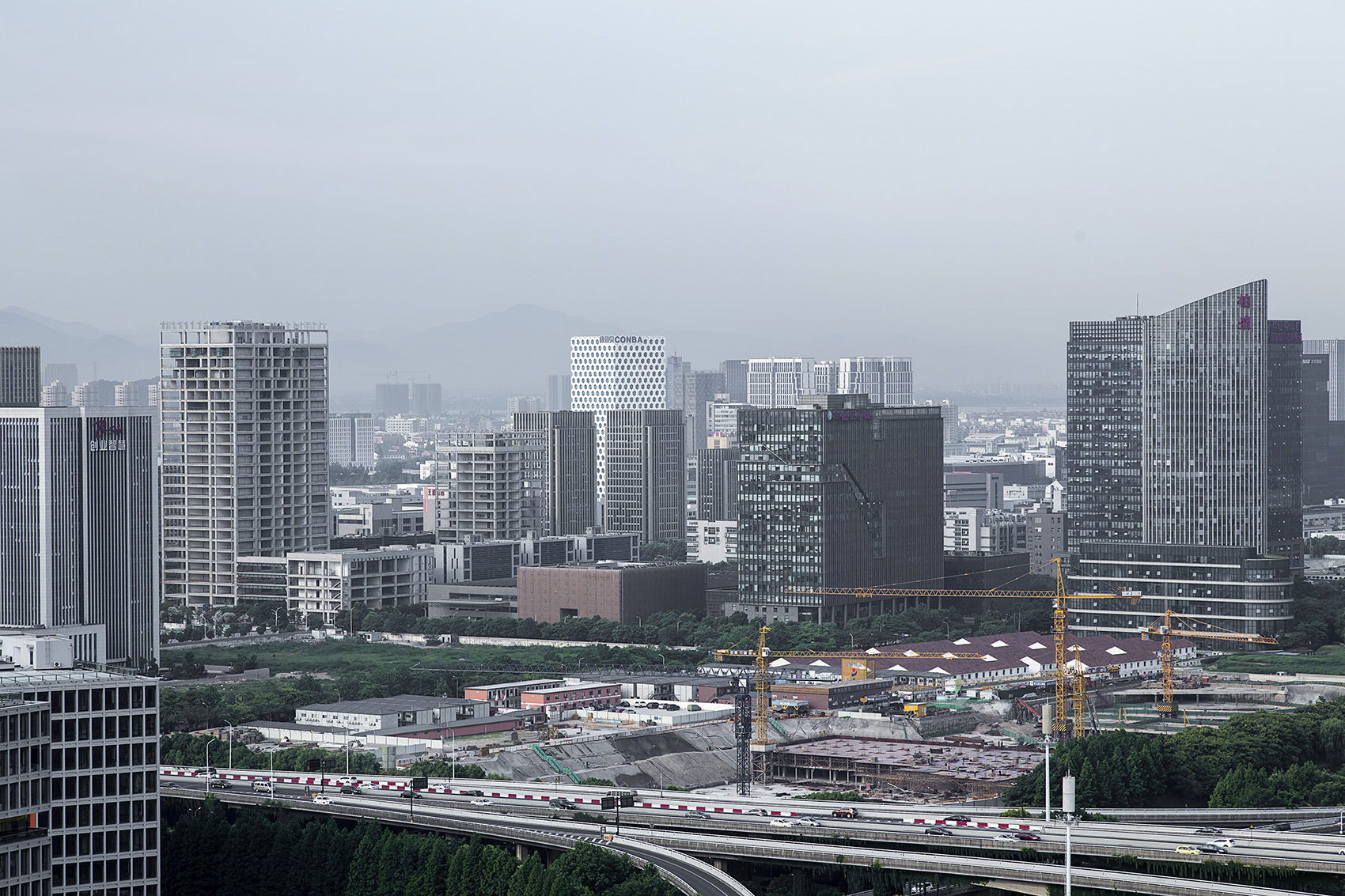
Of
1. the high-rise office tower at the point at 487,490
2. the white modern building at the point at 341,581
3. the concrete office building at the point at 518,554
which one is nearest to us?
the white modern building at the point at 341,581

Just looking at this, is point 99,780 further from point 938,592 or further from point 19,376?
point 938,592

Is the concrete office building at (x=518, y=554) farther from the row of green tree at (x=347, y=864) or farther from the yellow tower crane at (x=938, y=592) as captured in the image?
the row of green tree at (x=347, y=864)

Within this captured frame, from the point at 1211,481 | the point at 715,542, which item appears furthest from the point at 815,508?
the point at 715,542

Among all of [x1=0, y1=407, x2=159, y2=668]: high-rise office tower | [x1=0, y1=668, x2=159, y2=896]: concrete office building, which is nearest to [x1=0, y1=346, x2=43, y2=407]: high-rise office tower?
[x1=0, y1=407, x2=159, y2=668]: high-rise office tower

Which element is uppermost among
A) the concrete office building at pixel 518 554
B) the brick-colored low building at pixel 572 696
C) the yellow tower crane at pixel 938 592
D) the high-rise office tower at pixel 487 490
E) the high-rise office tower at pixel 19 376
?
the high-rise office tower at pixel 19 376

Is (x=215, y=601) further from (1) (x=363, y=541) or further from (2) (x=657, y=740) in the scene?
(2) (x=657, y=740)

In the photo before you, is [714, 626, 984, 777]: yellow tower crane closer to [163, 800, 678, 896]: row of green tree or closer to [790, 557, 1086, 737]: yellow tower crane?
[790, 557, 1086, 737]: yellow tower crane

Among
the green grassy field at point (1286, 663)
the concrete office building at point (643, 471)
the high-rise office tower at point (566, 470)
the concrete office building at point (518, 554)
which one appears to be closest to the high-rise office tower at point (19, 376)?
the concrete office building at point (518, 554)

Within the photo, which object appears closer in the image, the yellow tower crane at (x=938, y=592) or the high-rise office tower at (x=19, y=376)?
the yellow tower crane at (x=938, y=592)
